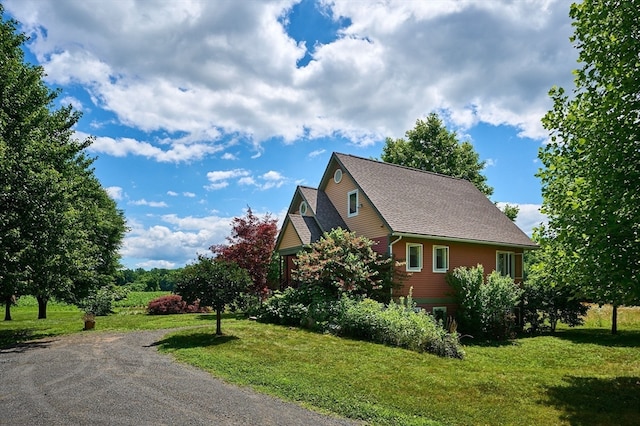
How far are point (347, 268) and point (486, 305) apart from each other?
6.85m

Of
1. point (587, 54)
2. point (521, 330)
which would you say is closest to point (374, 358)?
point (587, 54)

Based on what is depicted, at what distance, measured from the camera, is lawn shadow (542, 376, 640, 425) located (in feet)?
24.2

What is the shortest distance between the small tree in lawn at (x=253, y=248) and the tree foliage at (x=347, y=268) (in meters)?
6.33

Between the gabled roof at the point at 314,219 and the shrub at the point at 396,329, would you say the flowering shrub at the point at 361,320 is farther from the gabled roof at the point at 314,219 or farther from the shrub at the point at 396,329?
the gabled roof at the point at 314,219

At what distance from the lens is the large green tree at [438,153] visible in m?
40.2

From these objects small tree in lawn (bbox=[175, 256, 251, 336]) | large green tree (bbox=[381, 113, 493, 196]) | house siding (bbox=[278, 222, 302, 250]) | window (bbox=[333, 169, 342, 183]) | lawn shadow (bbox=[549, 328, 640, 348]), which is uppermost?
large green tree (bbox=[381, 113, 493, 196])

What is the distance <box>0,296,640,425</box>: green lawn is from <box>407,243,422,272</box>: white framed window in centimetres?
510

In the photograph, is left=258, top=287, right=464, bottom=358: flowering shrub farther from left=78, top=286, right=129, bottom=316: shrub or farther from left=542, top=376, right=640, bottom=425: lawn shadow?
left=78, top=286, right=129, bottom=316: shrub

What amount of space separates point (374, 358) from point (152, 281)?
81.4 metres

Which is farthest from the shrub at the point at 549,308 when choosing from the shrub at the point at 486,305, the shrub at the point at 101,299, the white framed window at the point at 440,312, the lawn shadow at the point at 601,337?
the shrub at the point at 101,299

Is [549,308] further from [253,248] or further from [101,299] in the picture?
[101,299]

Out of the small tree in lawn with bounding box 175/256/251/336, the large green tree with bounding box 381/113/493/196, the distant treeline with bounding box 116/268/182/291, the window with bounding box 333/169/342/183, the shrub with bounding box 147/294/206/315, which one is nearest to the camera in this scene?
the small tree in lawn with bounding box 175/256/251/336

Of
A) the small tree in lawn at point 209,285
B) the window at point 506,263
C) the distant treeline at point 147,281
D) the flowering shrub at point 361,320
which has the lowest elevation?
the distant treeline at point 147,281

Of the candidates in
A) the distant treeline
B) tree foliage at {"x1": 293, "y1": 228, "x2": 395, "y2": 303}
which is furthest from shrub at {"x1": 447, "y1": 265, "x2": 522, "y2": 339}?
the distant treeline
